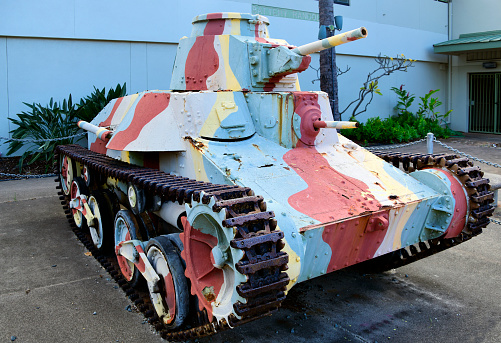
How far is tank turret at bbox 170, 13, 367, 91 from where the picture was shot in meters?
5.75

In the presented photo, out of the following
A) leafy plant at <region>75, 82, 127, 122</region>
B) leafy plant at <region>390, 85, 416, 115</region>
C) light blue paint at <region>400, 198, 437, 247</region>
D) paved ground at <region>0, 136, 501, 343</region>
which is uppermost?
leafy plant at <region>390, 85, 416, 115</region>

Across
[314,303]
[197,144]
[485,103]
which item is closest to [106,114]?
[197,144]

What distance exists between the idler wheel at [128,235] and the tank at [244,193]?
0.02 meters

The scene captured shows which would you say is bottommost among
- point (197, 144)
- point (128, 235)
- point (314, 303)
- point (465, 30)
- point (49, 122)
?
point (314, 303)

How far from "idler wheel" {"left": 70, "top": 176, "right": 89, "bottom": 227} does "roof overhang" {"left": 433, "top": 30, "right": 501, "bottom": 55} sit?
590 inches

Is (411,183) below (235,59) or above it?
below

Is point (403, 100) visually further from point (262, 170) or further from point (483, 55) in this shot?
point (262, 170)

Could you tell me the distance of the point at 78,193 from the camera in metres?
7.26

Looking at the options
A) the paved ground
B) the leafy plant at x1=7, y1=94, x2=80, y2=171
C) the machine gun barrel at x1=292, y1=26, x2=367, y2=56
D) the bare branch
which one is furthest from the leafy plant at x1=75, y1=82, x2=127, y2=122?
the bare branch

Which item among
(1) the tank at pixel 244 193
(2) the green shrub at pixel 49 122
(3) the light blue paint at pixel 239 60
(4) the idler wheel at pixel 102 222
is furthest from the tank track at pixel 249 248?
(2) the green shrub at pixel 49 122

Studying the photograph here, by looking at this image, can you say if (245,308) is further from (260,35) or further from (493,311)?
(260,35)

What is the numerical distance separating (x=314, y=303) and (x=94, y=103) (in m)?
8.65

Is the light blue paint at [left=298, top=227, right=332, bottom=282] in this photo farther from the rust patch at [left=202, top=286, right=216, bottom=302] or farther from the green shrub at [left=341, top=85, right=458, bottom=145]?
the green shrub at [left=341, top=85, right=458, bottom=145]

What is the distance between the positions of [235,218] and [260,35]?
3.70 metres
